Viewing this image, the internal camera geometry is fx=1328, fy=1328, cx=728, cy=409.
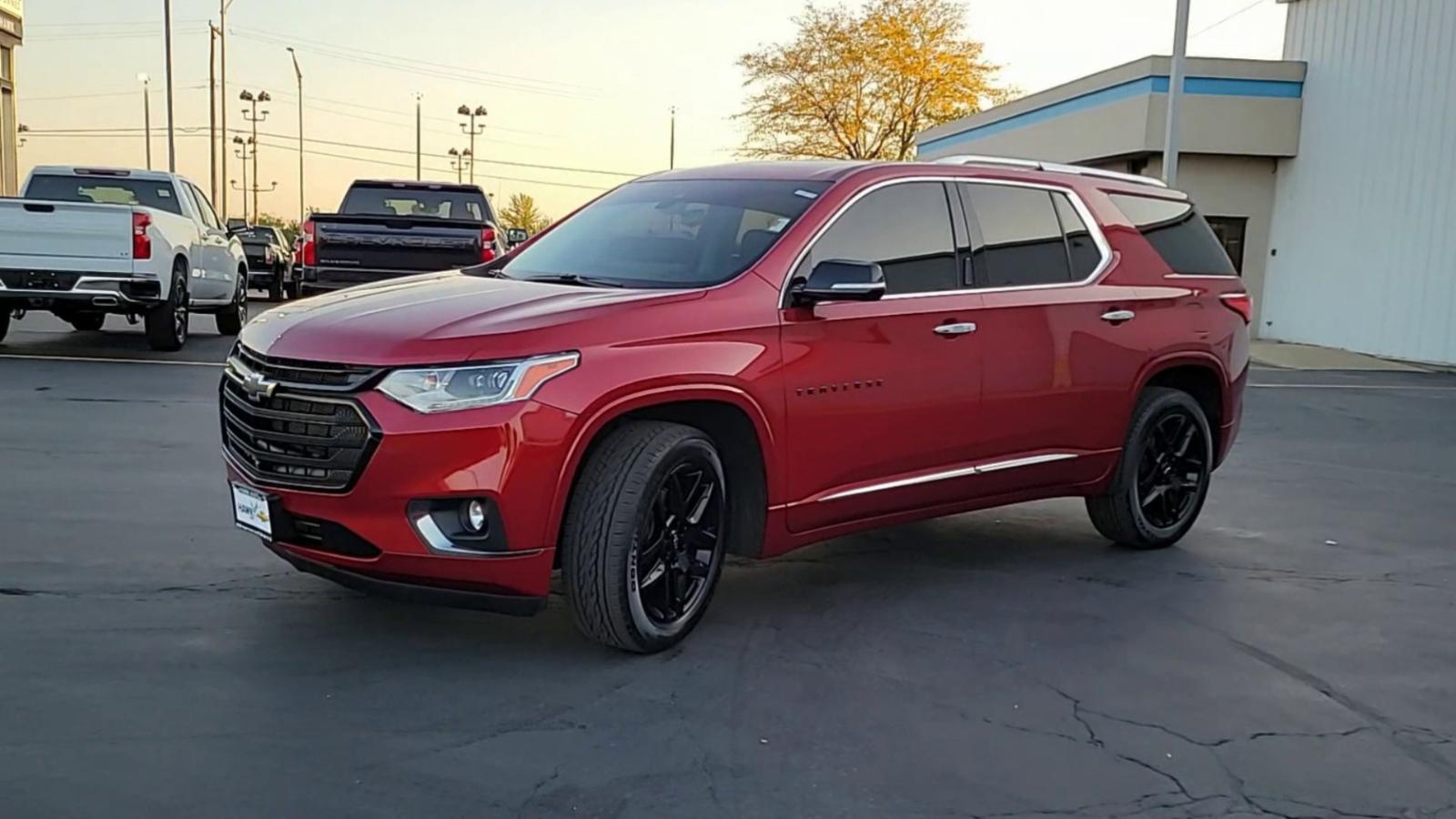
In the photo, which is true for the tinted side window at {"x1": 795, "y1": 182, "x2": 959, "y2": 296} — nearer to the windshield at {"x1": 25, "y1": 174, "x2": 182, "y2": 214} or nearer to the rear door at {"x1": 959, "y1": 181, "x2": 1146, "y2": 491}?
the rear door at {"x1": 959, "y1": 181, "x2": 1146, "y2": 491}

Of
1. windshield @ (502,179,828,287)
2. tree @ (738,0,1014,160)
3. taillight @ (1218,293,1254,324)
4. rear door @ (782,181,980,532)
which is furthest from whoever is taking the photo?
tree @ (738,0,1014,160)

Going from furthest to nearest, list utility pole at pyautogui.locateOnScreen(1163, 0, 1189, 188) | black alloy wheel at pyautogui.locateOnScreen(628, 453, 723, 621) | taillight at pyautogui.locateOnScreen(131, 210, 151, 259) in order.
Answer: utility pole at pyautogui.locateOnScreen(1163, 0, 1189, 188) → taillight at pyautogui.locateOnScreen(131, 210, 151, 259) → black alloy wheel at pyautogui.locateOnScreen(628, 453, 723, 621)

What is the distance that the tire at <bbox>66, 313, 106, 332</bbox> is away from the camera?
16.3 metres

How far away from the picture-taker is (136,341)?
51.8 feet

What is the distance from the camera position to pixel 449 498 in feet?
14.1

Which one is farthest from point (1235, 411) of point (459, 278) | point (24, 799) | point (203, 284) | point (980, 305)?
point (203, 284)

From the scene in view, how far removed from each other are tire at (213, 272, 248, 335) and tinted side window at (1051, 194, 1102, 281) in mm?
13115

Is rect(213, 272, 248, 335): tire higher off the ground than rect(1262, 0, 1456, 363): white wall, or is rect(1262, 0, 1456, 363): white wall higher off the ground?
rect(1262, 0, 1456, 363): white wall

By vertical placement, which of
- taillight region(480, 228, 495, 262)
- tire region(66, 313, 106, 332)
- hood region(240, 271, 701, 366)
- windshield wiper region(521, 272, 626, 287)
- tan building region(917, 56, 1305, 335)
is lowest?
tire region(66, 313, 106, 332)

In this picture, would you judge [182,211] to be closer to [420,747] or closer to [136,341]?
[136,341]

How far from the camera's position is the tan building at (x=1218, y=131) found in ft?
78.8

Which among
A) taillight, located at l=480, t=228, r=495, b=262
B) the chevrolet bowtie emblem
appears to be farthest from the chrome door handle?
taillight, located at l=480, t=228, r=495, b=262

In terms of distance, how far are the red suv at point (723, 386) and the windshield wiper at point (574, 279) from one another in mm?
17

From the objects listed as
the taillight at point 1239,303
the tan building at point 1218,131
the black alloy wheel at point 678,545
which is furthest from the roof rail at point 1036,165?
the tan building at point 1218,131
